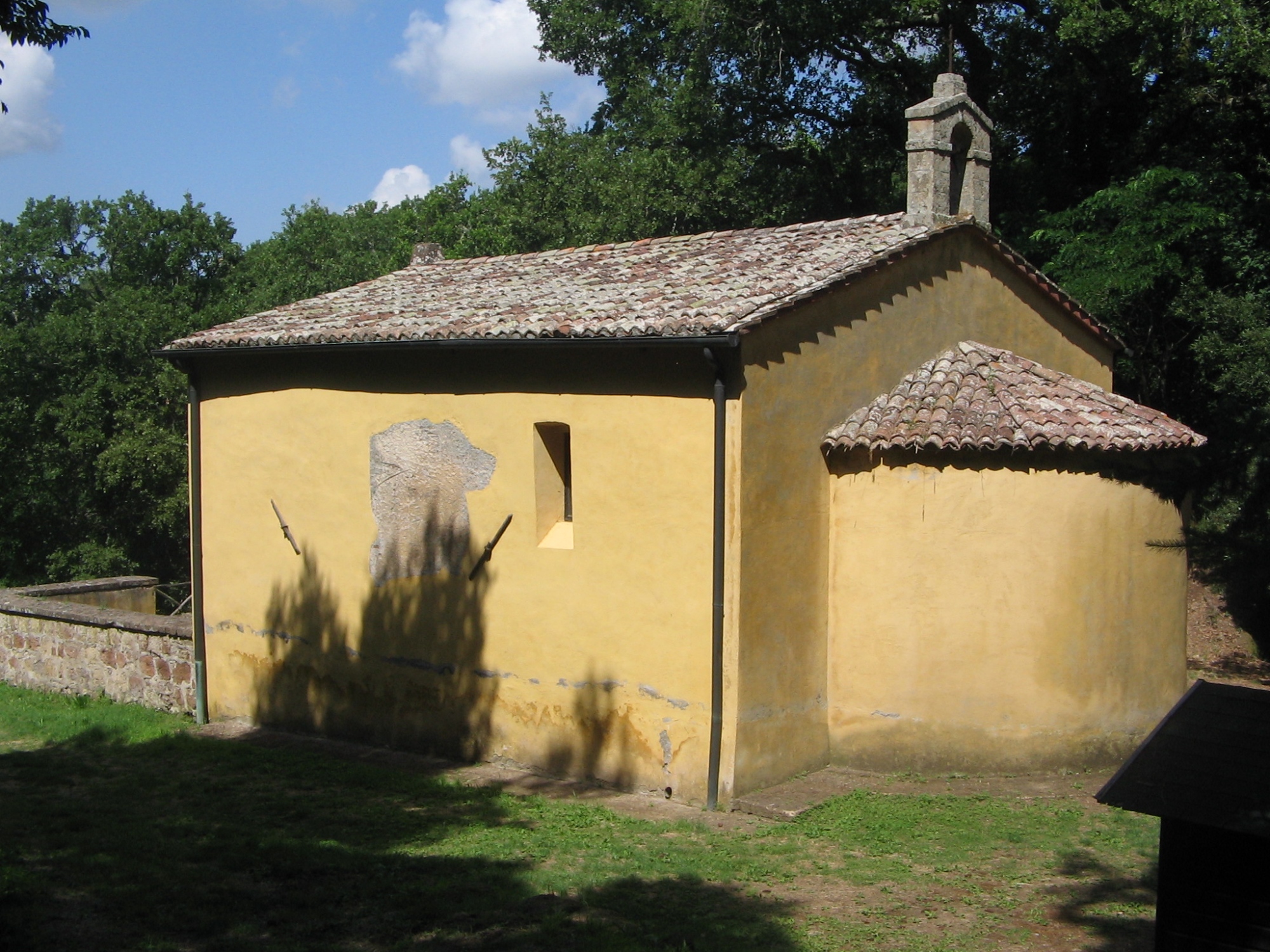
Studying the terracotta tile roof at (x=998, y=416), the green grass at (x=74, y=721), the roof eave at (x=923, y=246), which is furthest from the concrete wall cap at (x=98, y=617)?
the terracotta tile roof at (x=998, y=416)

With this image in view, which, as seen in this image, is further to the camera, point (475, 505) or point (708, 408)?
point (475, 505)

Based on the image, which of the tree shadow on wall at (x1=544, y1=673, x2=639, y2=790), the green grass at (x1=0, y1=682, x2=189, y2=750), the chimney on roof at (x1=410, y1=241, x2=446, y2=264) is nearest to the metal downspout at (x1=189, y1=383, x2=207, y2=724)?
the green grass at (x1=0, y1=682, x2=189, y2=750)

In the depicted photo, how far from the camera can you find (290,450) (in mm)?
13094

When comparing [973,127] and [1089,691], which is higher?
[973,127]

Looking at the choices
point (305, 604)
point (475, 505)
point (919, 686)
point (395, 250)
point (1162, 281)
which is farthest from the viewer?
point (395, 250)

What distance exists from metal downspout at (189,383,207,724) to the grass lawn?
2.75m

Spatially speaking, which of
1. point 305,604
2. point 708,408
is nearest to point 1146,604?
point 708,408

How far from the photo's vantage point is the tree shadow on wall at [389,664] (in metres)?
A: 11.6

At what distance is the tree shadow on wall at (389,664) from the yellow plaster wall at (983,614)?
3.48m

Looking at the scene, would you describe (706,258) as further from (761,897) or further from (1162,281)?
(1162,281)

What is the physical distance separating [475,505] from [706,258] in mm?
3438

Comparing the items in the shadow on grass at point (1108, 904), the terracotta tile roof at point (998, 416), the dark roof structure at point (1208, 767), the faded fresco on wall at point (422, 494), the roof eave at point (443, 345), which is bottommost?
the shadow on grass at point (1108, 904)

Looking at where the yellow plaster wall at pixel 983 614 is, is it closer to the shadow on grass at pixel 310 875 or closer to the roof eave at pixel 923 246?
the roof eave at pixel 923 246

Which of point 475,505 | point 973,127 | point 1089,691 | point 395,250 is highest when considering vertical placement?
point 395,250
